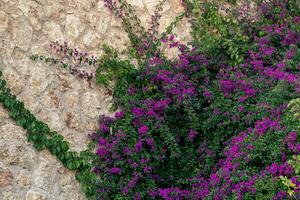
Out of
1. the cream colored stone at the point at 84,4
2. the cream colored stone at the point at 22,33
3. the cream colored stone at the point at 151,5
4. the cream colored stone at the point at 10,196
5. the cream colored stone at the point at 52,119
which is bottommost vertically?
the cream colored stone at the point at 10,196

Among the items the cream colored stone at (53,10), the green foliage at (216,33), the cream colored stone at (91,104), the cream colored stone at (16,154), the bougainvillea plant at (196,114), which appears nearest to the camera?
the bougainvillea plant at (196,114)

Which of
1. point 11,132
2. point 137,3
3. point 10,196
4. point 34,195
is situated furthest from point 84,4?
point 10,196

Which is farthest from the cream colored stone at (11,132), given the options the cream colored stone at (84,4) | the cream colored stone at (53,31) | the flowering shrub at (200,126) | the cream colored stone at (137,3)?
the cream colored stone at (137,3)

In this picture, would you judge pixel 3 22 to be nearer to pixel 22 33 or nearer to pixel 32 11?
pixel 22 33

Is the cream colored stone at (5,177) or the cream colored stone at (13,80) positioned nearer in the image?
the cream colored stone at (5,177)

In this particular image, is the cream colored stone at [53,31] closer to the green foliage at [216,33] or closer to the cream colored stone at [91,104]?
the cream colored stone at [91,104]

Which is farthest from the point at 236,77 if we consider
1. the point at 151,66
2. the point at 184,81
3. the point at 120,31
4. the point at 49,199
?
the point at 49,199

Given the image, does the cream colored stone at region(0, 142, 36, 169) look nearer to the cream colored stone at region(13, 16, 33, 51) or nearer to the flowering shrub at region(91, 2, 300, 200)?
the flowering shrub at region(91, 2, 300, 200)
